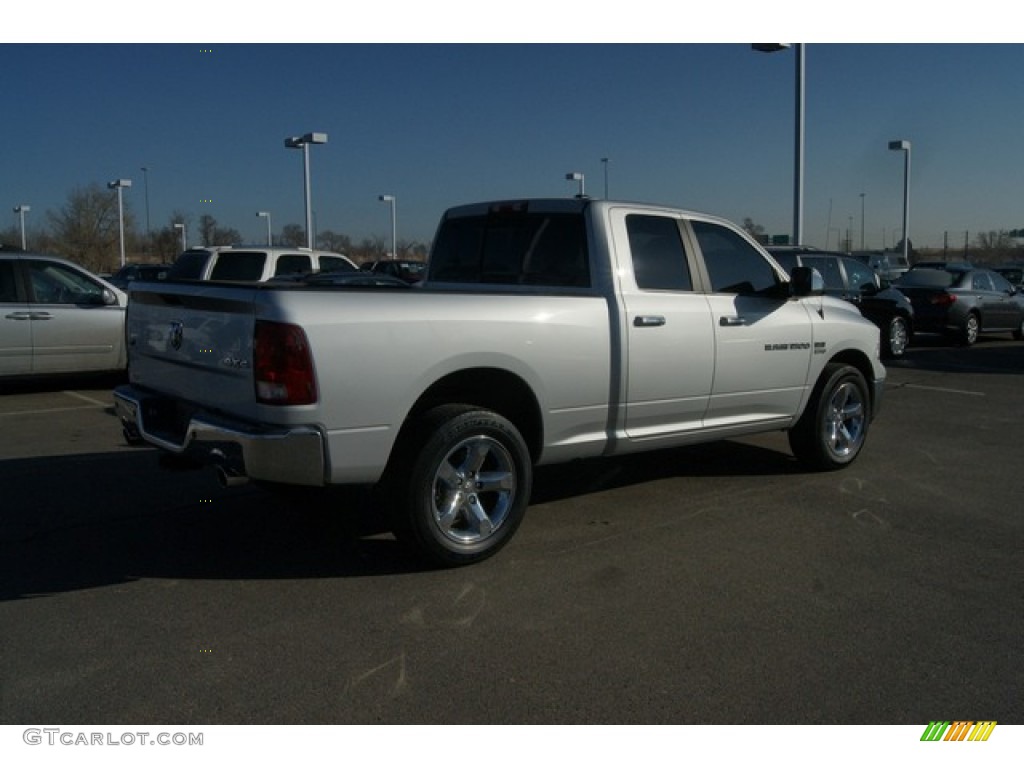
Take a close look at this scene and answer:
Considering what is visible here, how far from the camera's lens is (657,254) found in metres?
5.89

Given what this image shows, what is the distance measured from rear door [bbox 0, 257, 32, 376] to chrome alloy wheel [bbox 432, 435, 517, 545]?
315 inches

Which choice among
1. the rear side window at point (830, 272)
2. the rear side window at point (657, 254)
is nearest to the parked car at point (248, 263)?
the rear side window at point (830, 272)

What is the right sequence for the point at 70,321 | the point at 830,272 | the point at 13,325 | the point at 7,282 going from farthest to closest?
the point at 830,272 → the point at 70,321 → the point at 7,282 → the point at 13,325

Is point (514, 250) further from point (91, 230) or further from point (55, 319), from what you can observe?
point (91, 230)

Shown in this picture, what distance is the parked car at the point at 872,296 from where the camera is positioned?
14523mm

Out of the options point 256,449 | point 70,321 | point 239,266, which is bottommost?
point 256,449

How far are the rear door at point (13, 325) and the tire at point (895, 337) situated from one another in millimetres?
12630

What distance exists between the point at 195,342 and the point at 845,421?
4.91 metres

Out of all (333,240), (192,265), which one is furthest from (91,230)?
(192,265)

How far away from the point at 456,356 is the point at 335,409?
2.30ft

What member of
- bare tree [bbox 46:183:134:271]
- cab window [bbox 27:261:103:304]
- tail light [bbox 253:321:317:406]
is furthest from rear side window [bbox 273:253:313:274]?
bare tree [bbox 46:183:134:271]

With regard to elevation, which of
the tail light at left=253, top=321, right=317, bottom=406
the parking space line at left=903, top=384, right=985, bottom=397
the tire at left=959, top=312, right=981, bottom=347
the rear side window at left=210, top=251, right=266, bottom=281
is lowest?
the parking space line at left=903, top=384, right=985, bottom=397

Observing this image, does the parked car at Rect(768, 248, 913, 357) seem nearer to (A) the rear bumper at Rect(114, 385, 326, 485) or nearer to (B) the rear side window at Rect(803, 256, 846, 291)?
(B) the rear side window at Rect(803, 256, 846, 291)

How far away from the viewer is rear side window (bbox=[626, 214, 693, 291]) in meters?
5.73
